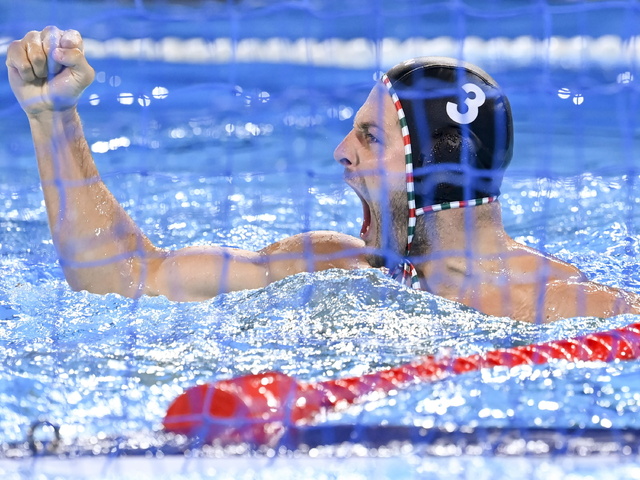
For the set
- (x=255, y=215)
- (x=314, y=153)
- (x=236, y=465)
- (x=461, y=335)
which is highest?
(x=314, y=153)

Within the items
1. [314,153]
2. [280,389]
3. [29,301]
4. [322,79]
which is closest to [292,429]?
[280,389]

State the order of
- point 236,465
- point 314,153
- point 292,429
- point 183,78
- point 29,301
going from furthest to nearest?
1. point 183,78
2. point 314,153
3. point 29,301
4. point 292,429
5. point 236,465

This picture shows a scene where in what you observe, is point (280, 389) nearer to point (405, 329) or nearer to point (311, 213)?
point (405, 329)

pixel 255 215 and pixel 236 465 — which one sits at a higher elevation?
pixel 255 215

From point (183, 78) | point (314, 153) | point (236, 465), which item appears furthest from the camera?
point (183, 78)

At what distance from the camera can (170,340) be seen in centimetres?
230

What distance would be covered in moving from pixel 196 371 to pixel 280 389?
31cm

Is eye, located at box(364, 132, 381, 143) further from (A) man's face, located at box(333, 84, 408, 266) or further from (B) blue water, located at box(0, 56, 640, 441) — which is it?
(B) blue water, located at box(0, 56, 640, 441)

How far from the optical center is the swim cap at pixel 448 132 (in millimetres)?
2373

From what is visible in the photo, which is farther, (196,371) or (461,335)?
(461,335)

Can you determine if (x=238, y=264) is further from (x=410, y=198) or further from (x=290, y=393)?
(x=290, y=393)

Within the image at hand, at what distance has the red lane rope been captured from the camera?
5.90ft

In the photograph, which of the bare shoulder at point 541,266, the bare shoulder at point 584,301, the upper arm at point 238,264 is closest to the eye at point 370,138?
the upper arm at point 238,264

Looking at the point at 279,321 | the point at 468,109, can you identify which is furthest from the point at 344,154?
the point at 279,321
